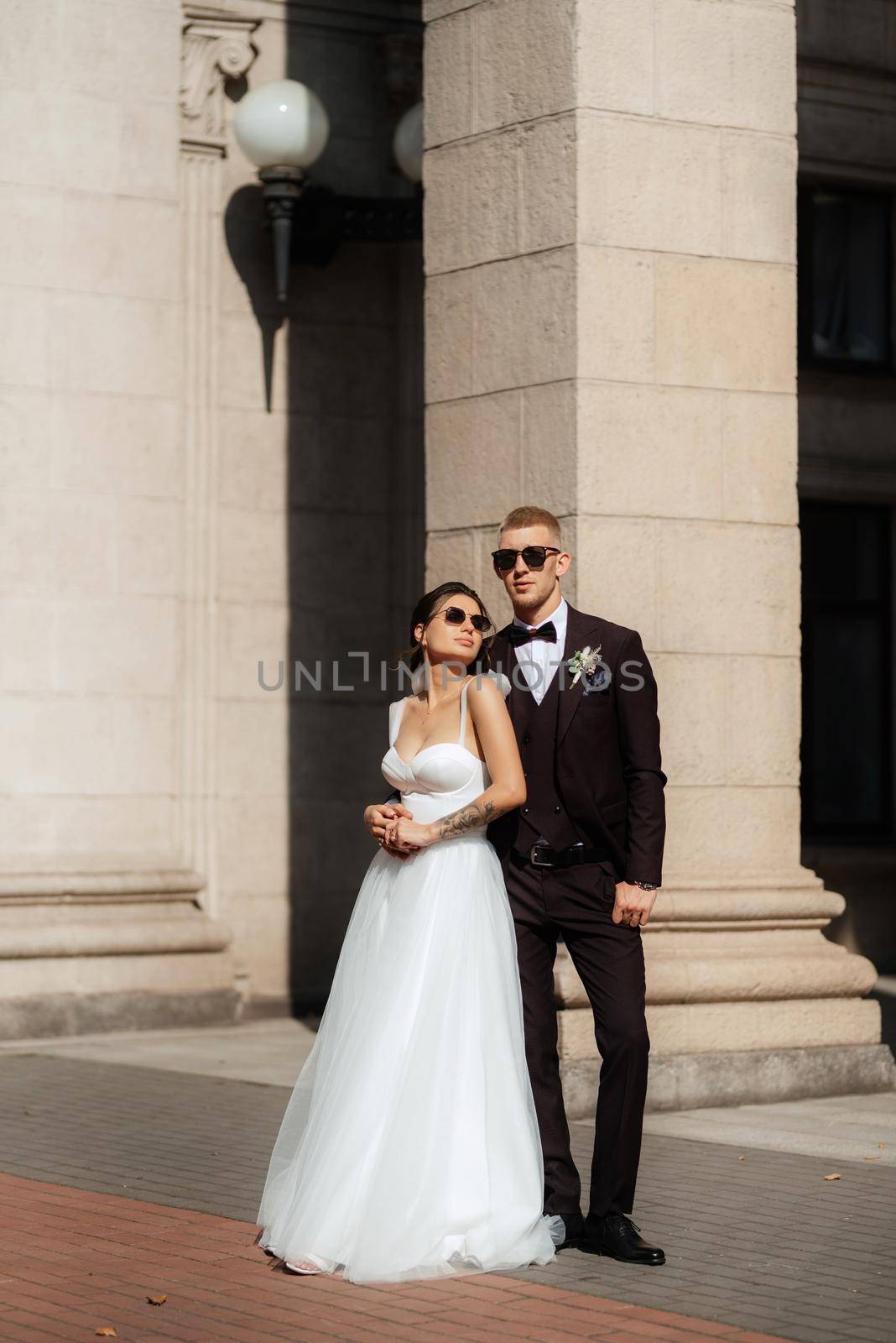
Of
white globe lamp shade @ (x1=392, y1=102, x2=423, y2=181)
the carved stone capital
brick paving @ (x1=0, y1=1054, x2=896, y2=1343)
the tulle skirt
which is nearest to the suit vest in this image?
the tulle skirt

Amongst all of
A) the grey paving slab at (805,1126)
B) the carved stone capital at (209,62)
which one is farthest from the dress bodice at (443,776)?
the carved stone capital at (209,62)

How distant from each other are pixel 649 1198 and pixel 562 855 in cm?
138

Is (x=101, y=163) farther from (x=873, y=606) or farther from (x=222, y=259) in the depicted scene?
(x=873, y=606)

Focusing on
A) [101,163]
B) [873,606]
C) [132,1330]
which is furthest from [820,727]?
[132,1330]

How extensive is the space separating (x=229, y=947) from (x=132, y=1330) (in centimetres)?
739

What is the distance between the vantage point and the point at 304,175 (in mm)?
13383

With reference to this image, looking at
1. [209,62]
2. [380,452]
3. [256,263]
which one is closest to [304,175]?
[256,263]

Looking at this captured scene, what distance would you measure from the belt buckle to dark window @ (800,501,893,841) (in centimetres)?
928

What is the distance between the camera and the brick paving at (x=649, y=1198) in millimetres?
5934

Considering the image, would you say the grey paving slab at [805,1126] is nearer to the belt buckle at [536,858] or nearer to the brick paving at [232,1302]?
the belt buckle at [536,858]

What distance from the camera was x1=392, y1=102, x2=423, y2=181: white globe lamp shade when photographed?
13.5 metres

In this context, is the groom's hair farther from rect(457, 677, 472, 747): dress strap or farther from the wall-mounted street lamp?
the wall-mounted street lamp

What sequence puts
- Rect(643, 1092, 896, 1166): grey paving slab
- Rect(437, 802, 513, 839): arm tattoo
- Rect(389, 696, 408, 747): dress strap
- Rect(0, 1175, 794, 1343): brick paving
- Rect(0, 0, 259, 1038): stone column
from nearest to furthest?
Rect(0, 1175, 794, 1343): brick paving → Rect(437, 802, 513, 839): arm tattoo → Rect(389, 696, 408, 747): dress strap → Rect(643, 1092, 896, 1166): grey paving slab → Rect(0, 0, 259, 1038): stone column

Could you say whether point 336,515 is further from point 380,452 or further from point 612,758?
point 612,758
